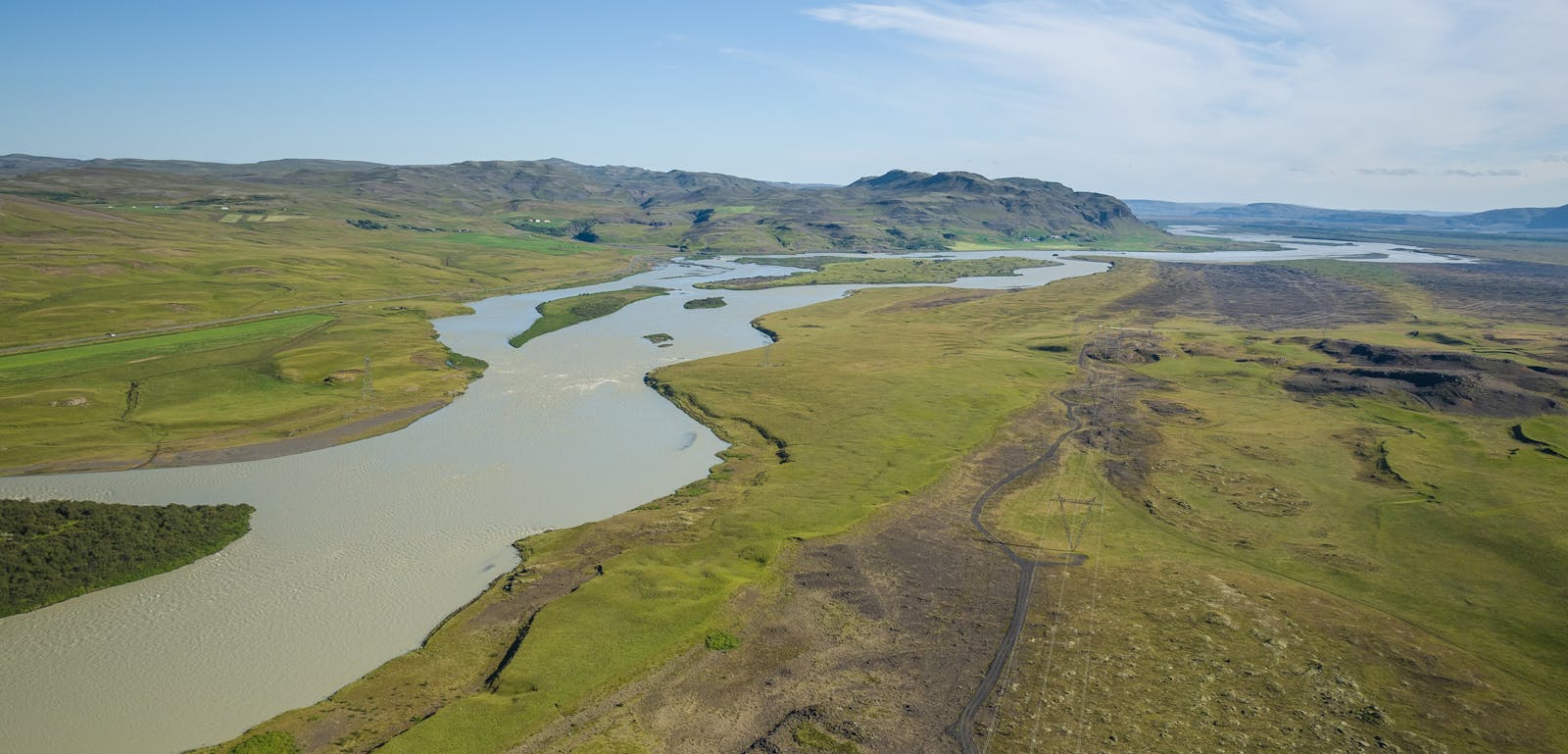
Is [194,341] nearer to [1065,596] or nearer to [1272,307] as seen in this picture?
[1065,596]

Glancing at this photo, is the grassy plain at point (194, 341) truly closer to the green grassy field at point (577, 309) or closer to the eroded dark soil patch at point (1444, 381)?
the green grassy field at point (577, 309)

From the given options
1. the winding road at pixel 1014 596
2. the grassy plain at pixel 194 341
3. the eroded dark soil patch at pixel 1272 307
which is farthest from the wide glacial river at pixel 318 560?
the eroded dark soil patch at pixel 1272 307

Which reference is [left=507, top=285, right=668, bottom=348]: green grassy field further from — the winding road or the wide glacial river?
the winding road

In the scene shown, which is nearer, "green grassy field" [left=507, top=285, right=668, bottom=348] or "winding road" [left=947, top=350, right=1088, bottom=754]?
"winding road" [left=947, top=350, right=1088, bottom=754]

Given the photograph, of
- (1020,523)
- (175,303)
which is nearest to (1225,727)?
(1020,523)

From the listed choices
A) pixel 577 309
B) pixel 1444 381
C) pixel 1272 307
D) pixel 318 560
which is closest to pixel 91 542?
pixel 318 560

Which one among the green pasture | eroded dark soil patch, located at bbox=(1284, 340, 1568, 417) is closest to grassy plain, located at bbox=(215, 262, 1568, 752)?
eroded dark soil patch, located at bbox=(1284, 340, 1568, 417)

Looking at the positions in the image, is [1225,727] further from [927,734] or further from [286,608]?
[286,608]
